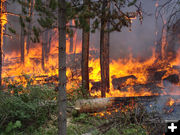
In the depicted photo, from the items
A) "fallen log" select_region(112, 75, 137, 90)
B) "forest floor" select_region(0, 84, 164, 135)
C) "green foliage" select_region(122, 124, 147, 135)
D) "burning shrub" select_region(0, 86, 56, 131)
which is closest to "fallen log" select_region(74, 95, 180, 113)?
"forest floor" select_region(0, 84, 164, 135)

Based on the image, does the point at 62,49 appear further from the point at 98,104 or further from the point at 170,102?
the point at 170,102

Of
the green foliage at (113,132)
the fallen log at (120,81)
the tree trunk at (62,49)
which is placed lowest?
the green foliage at (113,132)

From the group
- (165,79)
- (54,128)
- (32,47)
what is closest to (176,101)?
(54,128)

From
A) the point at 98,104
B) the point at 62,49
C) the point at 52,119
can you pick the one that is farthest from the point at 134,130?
the point at 62,49

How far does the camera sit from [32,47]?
2725 cm

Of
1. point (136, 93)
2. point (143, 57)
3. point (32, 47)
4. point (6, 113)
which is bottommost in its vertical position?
point (136, 93)

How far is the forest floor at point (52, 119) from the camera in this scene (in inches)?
170

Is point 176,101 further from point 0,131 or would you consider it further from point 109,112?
point 0,131

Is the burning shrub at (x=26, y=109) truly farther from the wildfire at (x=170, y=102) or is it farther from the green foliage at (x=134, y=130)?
the wildfire at (x=170, y=102)

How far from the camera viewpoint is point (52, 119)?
5102 mm

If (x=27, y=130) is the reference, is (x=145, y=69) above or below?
above

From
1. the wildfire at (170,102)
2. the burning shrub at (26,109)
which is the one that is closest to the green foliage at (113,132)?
the burning shrub at (26,109)

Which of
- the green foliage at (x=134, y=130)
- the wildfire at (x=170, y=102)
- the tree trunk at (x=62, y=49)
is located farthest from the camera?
the wildfire at (x=170, y=102)

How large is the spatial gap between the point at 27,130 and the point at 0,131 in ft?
2.06
